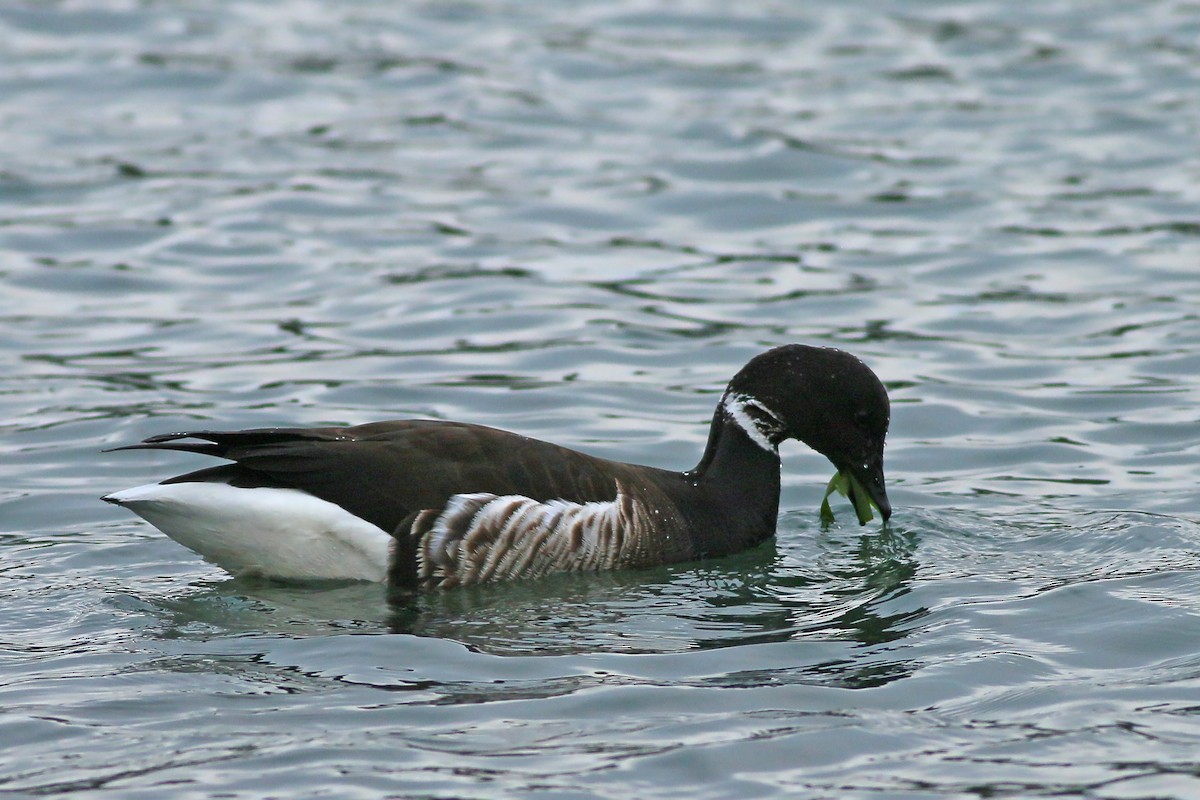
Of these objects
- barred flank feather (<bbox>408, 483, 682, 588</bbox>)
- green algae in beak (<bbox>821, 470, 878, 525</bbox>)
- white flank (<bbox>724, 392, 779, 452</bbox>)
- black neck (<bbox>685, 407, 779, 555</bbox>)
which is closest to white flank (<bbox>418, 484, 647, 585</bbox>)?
barred flank feather (<bbox>408, 483, 682, 588</bbox>)

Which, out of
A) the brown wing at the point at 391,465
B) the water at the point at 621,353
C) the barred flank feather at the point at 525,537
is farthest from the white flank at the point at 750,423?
the brown wing at the point at 391,465

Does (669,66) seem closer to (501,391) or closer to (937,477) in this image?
(501,391)

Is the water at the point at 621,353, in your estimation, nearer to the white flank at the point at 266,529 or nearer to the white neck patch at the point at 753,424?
the white flank at the point at 266,529

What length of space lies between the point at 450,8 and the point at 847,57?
5.20 m

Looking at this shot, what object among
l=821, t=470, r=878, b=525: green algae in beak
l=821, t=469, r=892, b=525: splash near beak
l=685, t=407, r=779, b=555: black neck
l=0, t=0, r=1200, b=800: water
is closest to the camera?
l=0, t=0, r=1200, b=800: water

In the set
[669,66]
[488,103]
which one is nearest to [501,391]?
[488,103]

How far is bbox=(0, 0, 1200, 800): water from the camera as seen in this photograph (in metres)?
6.66

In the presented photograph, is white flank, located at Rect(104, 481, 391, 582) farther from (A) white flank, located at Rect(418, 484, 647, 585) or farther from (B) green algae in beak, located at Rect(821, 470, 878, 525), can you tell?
(B) green algae in beak, located at Rect(821, 470, 878, 525)

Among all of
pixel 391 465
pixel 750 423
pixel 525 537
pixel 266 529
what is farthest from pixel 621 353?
pixel 266 529

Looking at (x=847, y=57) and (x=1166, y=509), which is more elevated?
(x=847, y=57)

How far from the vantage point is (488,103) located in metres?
19.5

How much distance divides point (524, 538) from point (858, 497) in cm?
204

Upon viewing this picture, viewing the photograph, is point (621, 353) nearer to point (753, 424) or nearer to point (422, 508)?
point (753, 424)

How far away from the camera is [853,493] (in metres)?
9.64
